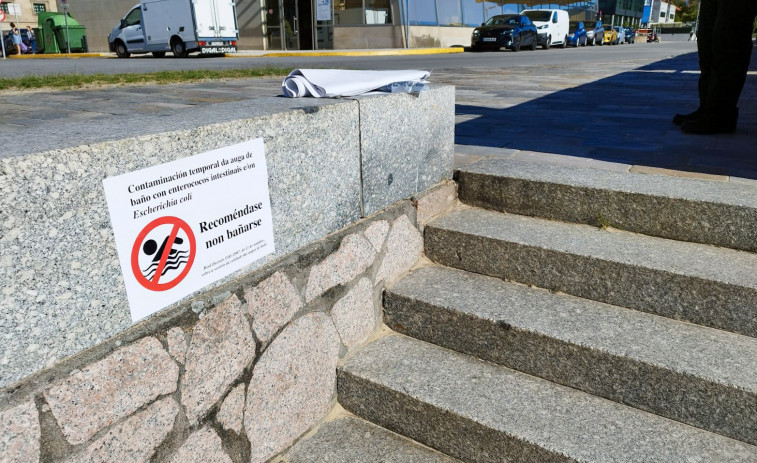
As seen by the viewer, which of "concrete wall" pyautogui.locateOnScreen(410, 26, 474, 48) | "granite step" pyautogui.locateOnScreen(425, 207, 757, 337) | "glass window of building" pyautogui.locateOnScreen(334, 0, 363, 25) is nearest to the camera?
"granite step" pyautogui.locateOnScreen(425, 207, 757, 337)

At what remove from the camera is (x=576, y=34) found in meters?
33.4

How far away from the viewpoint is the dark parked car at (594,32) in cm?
3709

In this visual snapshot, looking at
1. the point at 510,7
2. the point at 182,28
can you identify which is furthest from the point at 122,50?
the point at 510,7

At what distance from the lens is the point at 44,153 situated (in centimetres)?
149

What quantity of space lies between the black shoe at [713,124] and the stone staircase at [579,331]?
72.6 inches

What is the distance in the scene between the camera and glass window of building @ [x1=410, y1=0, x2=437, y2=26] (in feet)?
88.3

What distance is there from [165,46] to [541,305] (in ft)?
77.7

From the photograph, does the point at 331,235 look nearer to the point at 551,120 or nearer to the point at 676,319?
the point at 676,319

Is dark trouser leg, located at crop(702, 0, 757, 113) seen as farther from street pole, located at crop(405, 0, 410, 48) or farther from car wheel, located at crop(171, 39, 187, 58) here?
street pole, located at crop(405, 0, 410, 48)

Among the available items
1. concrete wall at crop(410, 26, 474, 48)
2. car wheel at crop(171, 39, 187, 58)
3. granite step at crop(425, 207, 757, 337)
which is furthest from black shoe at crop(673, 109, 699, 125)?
concrete wall at crop(410, 26, 474, 48)

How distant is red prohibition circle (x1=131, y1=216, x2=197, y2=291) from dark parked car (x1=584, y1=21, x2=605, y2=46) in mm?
38849

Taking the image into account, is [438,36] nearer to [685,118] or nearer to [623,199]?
[685,118]

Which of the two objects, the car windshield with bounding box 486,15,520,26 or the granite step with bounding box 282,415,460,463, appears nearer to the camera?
the granite step with bounding box 282,415,460,463

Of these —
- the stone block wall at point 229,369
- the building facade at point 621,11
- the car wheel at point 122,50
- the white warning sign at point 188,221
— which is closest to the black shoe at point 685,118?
the stone block wall at point 229,369
